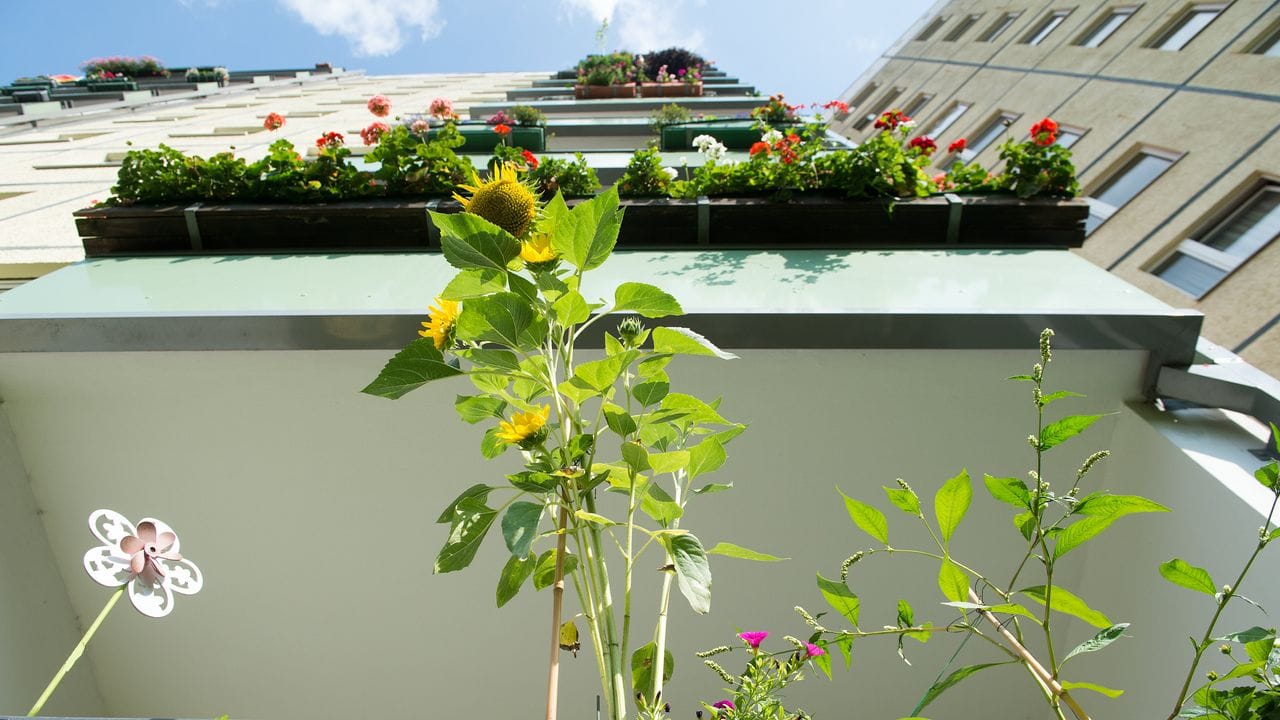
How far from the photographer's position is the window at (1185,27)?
26.3 feet

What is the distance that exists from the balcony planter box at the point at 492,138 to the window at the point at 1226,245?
6.23 m

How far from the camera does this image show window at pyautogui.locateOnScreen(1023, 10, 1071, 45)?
11547 millimetres

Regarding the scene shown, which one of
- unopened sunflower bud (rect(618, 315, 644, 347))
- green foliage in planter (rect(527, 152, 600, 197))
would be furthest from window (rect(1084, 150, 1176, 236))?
unopened sunflower bud (rect(618, 315, 644, 347))

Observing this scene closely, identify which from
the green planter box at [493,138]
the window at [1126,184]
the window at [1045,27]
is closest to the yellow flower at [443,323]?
the green planter box at [493,138]

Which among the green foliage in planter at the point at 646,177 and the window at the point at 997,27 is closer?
the green foliage in planter at the point at 646,177

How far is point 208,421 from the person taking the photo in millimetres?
3201

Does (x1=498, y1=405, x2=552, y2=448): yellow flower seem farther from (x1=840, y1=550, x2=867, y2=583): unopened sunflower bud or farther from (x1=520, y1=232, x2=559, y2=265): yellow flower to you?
(x1=840, y1=550, x2=867, y2=583): unopened sunflower bud

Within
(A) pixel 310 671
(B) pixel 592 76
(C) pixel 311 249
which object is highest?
(B) pixel 592 76

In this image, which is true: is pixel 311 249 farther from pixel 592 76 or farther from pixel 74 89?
pixel 74 89

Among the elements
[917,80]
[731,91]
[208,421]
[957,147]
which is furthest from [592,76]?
[208,421]

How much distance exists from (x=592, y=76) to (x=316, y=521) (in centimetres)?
1262

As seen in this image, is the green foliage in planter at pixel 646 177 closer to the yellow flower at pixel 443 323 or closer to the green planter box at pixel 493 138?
the yellow flower at pixel 443 323

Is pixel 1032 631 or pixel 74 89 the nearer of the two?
pixel 1032 631

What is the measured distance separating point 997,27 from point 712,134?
32.0 ft
